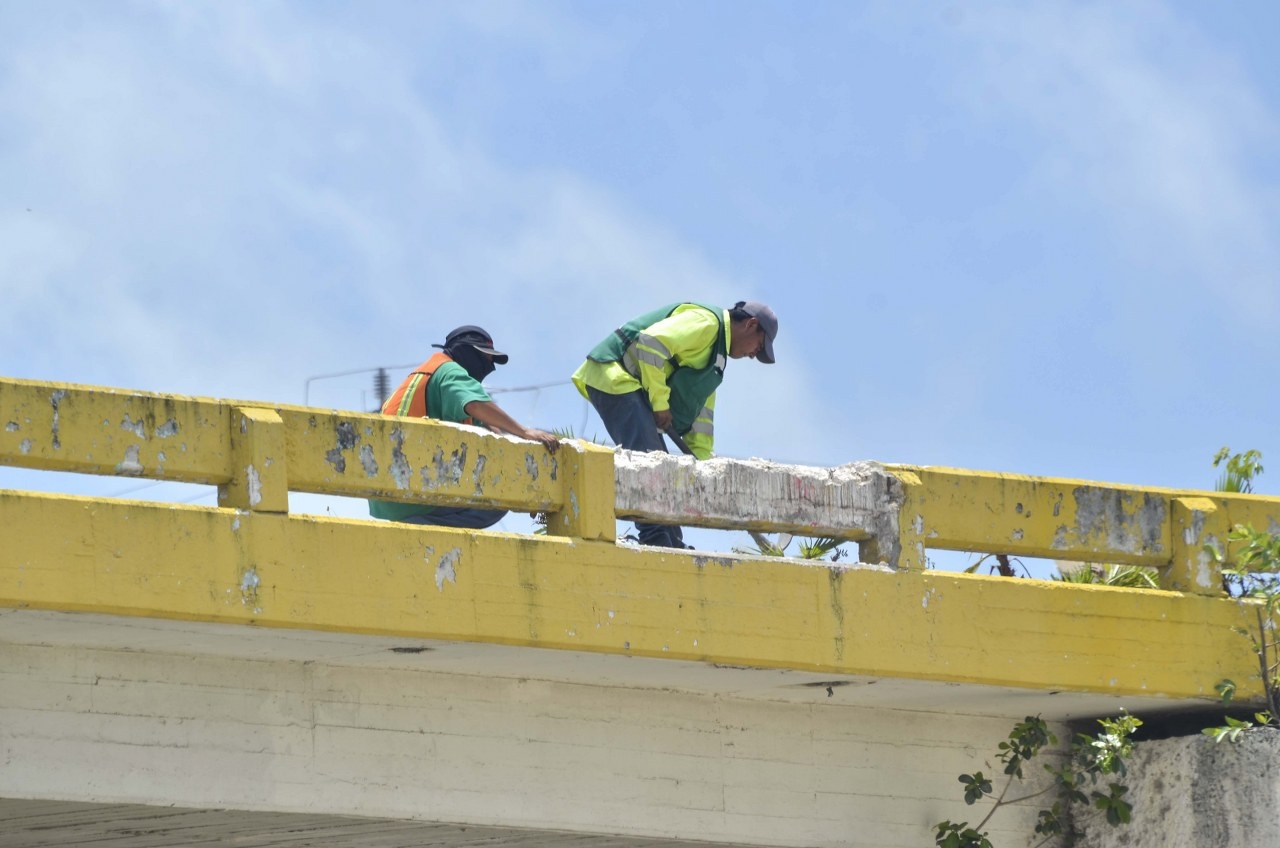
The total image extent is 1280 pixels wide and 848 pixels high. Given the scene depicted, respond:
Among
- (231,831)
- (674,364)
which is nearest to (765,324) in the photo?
(674,364)

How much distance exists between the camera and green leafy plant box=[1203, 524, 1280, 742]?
8.19m

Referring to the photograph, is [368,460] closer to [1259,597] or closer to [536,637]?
[536,637]

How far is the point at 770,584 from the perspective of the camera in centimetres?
748

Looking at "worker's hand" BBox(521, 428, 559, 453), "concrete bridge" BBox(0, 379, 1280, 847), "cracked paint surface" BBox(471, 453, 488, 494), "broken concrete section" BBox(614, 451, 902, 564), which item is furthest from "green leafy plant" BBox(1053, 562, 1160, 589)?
"cracked paint surface" BBox(471, 453, 488, 494)

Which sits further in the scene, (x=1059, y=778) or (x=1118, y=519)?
(x=1059, y=778)

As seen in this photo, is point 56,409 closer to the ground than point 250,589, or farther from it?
farther from it

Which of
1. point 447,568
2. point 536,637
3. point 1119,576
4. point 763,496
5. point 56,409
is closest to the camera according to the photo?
point 56,409

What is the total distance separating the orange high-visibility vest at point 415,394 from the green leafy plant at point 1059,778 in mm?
2665

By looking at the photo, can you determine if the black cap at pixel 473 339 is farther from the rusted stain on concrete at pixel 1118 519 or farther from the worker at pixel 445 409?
the rusted stain on concrete at pixel 1118 519

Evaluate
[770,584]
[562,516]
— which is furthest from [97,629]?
[770,584]

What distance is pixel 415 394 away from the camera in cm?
805

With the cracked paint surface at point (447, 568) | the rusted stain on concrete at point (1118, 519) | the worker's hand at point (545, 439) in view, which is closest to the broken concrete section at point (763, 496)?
the worker's hand at point (545, 439)

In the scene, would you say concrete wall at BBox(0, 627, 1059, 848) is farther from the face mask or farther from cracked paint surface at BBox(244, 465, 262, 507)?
the face mask

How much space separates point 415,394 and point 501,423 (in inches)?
24.3
